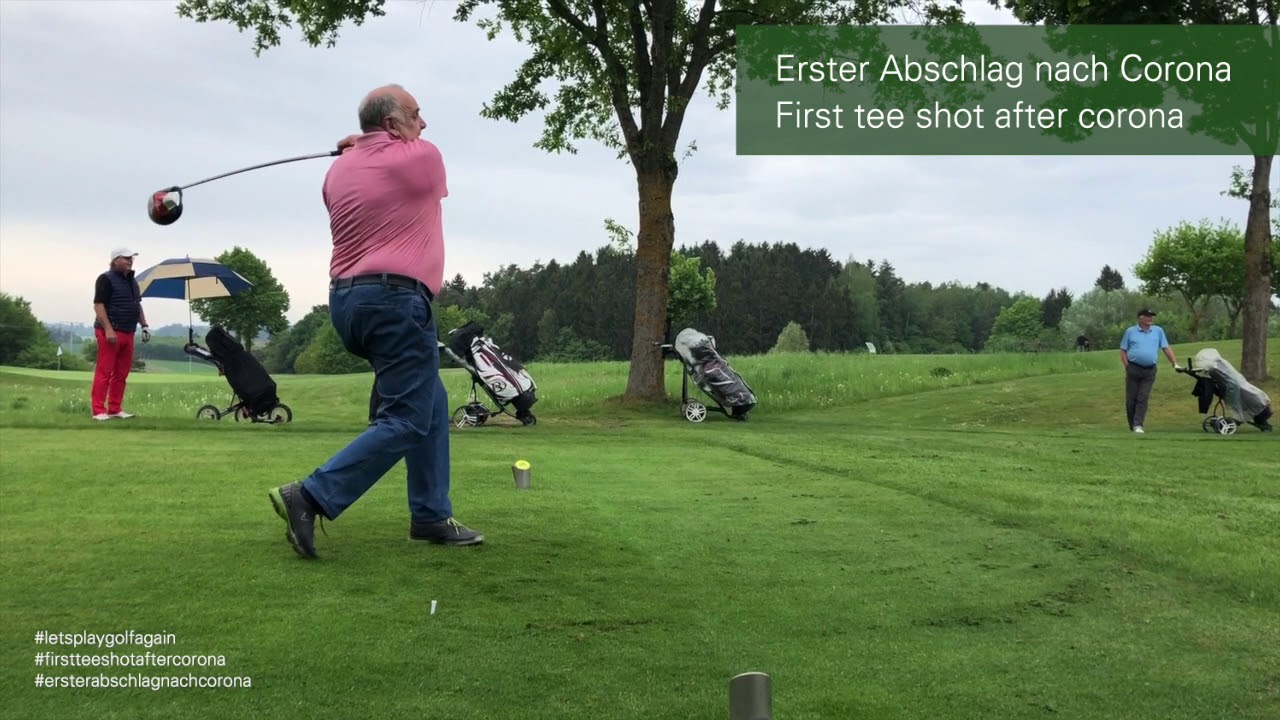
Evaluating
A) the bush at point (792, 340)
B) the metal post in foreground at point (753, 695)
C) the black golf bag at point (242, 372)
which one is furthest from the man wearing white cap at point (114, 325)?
the bush at point (792, 340)

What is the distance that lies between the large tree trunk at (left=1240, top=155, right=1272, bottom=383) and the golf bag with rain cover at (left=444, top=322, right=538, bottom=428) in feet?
56.5

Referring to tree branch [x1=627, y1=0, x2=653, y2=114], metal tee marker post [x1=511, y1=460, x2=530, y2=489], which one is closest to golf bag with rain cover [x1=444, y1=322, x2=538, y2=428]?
tree branch [x1=627, y1=0, x2=653, y2=114]

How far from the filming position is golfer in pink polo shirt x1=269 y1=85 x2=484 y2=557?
→ 5152mm

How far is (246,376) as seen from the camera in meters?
16.0

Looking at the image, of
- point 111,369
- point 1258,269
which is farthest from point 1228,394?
point 111,369

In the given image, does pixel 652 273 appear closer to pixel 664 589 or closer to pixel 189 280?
pixel 189 280

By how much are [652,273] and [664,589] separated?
55.5 feet

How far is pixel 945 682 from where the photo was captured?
3570 mm

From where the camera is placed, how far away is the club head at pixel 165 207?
692 cm

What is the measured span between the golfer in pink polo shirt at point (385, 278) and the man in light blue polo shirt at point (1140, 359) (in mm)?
14716

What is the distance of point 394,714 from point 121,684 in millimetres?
930

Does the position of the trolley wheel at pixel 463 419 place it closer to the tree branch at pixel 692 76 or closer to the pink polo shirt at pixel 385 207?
the tree branch at pixel 692 76

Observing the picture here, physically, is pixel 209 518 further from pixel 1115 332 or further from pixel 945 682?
pixel 1115 332

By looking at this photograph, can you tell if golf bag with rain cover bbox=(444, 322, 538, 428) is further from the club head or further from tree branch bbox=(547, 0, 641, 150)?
the club head
